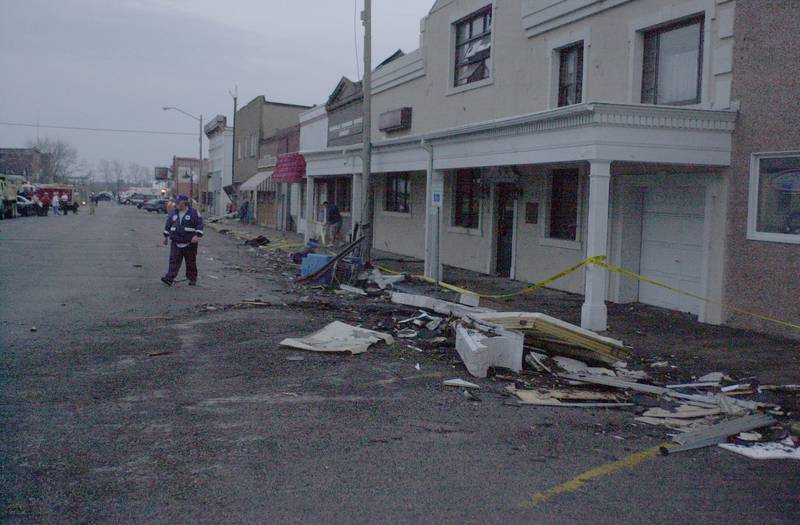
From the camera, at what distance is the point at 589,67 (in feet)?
50.1

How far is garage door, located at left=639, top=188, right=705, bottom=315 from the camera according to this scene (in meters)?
13.0

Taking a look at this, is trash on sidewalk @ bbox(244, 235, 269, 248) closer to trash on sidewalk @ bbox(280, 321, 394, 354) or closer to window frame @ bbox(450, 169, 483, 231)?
window frame @ bbox(450, 169, 483, 231)

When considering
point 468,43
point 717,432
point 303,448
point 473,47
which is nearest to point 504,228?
point 473,47

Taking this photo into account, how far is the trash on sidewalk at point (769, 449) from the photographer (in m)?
6.31

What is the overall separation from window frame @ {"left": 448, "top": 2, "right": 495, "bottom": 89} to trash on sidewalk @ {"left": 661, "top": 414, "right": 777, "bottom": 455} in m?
13.2

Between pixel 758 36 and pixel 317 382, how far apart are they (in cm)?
812

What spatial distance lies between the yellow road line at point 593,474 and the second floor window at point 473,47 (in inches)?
572

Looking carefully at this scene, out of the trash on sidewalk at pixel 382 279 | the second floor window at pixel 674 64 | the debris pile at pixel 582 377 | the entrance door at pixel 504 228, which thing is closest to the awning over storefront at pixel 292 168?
the entrance door at pixel 504 228

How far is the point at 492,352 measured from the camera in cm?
887

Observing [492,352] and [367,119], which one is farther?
[367,119]

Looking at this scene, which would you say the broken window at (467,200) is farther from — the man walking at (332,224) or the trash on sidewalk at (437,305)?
the man walking at (332,224)

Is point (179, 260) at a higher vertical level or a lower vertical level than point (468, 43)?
lower

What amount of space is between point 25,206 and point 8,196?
5.79 metres

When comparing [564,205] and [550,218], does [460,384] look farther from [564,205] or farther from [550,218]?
[550,218]
